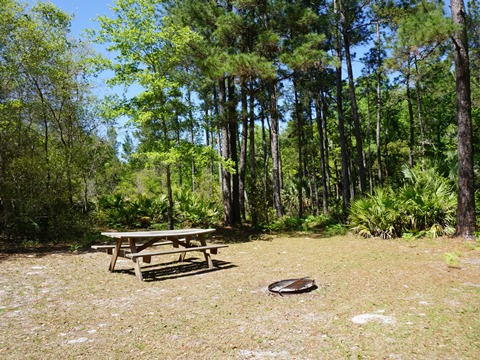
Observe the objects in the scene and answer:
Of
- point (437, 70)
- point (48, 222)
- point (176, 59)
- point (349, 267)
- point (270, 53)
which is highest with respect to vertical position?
point (437, 70)

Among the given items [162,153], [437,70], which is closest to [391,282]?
[162,153]

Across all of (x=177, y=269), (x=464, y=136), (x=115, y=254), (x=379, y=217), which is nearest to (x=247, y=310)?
(x=177, y=269)

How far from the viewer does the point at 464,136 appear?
8.50m

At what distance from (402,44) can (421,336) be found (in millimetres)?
6963

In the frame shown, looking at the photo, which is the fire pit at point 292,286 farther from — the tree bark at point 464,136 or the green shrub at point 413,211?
the tree bark at point 464,136

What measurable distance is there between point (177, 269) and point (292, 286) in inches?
111

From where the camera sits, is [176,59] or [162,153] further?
[176,59]

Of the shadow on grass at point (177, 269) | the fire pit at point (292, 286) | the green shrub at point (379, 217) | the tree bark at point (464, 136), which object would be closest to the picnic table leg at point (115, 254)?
the shadow on grass at point (177, 269)

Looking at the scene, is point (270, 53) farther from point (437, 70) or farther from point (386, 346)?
point (437, 70)

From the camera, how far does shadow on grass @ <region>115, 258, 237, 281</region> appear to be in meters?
6.37

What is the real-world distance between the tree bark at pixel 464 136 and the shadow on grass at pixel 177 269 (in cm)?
570

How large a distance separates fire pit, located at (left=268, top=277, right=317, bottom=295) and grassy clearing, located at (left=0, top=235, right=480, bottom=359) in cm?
14

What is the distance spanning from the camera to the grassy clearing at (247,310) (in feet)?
10.3

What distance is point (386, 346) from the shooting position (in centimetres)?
308
